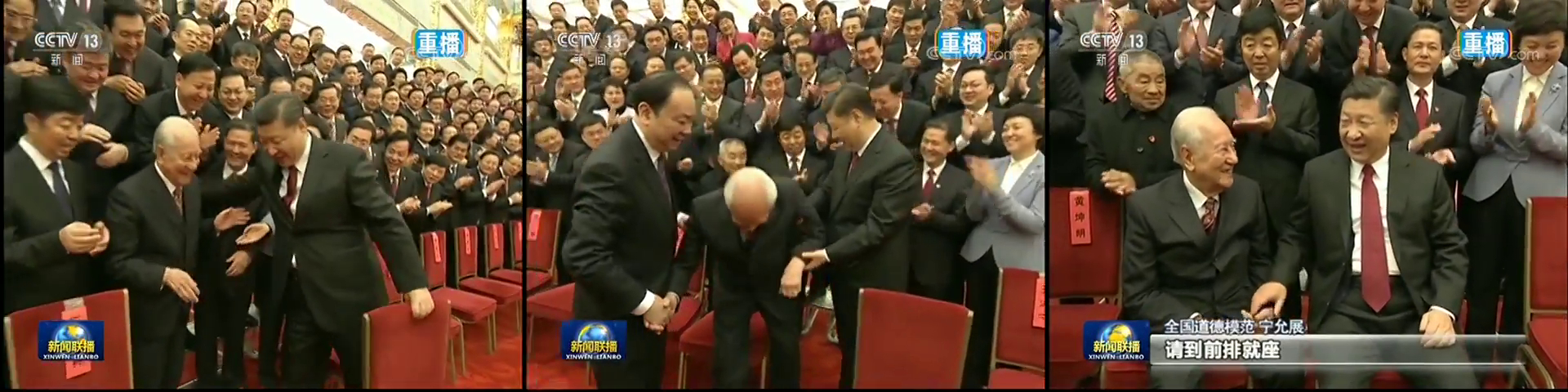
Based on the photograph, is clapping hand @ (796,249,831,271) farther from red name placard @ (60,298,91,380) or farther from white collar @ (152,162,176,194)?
red name placard @ (60,298,91,380)

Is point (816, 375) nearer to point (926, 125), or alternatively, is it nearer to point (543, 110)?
point (926, 125)

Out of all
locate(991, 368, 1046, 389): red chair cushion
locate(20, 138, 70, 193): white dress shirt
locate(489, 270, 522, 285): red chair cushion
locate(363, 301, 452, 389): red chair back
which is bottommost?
locate(991, 368, 1046, 389): red chair cushion

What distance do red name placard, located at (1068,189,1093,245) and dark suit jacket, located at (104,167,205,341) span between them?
262 cm

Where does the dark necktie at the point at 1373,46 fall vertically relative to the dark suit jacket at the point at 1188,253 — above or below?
above

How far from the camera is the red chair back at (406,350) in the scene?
3.15m

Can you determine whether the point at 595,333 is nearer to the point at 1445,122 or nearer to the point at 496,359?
the point at 496,359

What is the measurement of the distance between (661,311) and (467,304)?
0.61m

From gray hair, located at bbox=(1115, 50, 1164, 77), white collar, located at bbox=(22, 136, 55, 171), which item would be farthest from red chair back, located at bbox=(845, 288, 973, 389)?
white collar, located at bbox=(22, 136, 55, 171)

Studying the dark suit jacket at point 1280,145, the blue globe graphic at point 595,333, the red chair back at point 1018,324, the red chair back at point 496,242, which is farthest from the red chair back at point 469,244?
the dark suit jacket at point 1280,145

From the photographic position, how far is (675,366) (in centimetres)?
323

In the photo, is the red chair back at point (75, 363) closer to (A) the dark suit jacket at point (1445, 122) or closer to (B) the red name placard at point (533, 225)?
(B) the red name placard at point (533, 225)

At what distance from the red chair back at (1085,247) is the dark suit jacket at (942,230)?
28 centimetres

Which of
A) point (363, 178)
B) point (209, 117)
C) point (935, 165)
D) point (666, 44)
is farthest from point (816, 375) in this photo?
point (209, 117)

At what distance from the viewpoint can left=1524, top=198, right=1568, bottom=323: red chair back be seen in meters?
3.12
